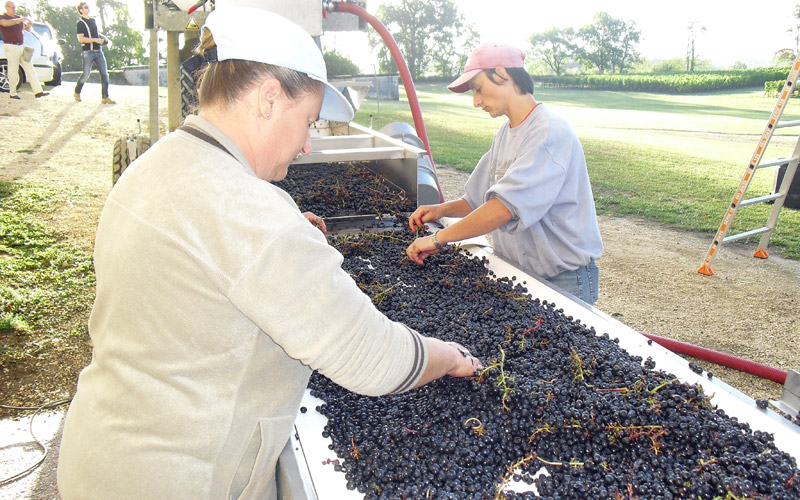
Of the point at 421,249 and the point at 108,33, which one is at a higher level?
the point at 108,33

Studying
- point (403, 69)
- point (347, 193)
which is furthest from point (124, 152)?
point (347, 193)

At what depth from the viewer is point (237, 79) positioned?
1262 millimetres

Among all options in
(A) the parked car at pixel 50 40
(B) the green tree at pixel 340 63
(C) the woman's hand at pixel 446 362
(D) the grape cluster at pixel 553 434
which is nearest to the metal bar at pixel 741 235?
(D) the grape cluster at pixel 553 434

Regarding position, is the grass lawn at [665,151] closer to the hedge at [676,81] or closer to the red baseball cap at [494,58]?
the red baseball cap at [494,58]

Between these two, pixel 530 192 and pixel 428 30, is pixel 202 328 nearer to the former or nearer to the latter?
pixel 530 192

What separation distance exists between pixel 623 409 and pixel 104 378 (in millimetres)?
1345

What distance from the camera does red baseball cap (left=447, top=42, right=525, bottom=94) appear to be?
2709 millimetres

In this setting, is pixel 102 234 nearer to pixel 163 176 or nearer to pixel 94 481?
pixel 163 176

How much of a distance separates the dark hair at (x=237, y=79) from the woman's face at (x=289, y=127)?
0.07ft

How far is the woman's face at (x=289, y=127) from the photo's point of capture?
4.30 feet

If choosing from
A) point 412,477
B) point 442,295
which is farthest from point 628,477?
point 442,295

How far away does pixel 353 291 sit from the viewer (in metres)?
1.22

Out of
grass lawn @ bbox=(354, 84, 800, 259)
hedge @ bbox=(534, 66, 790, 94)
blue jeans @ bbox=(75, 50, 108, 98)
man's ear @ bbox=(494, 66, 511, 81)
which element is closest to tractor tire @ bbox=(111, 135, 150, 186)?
grass lawn @ bbox=(354, 84, 800, 259)

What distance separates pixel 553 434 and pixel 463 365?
312 millimetres
